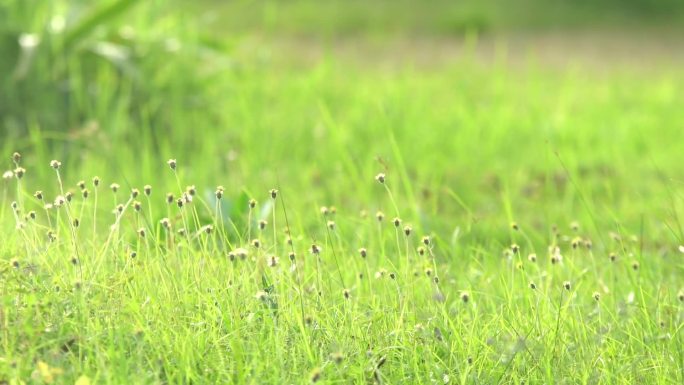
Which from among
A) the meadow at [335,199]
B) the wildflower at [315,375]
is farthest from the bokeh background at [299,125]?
the wildflower at [315,375]

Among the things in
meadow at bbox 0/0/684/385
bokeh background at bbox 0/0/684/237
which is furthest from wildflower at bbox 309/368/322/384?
bokeh background at bbox 0/0/684/237

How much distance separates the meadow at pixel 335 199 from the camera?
228 cm

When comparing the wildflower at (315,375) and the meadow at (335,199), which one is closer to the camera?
the wildflower at (315,375)

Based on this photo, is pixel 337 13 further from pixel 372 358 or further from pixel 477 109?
pixel 372 358

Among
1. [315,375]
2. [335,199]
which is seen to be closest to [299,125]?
[335,199]

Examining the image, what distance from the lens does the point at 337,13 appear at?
31.5 feet

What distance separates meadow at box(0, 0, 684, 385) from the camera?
7.47 ft

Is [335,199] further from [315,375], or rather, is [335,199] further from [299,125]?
[315,375]

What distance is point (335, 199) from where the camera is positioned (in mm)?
4309

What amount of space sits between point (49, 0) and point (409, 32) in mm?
4707

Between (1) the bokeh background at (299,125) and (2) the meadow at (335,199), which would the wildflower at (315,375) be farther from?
(1) the bokeh background at (299,125)

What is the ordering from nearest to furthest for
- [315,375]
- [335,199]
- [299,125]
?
[315,375] → [335,199] → [299,125]

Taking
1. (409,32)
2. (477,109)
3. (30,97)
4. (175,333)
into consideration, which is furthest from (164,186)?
(409,32)

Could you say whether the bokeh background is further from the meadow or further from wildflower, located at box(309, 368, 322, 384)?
wildflower, located at box(309, 368, 322, 384)
